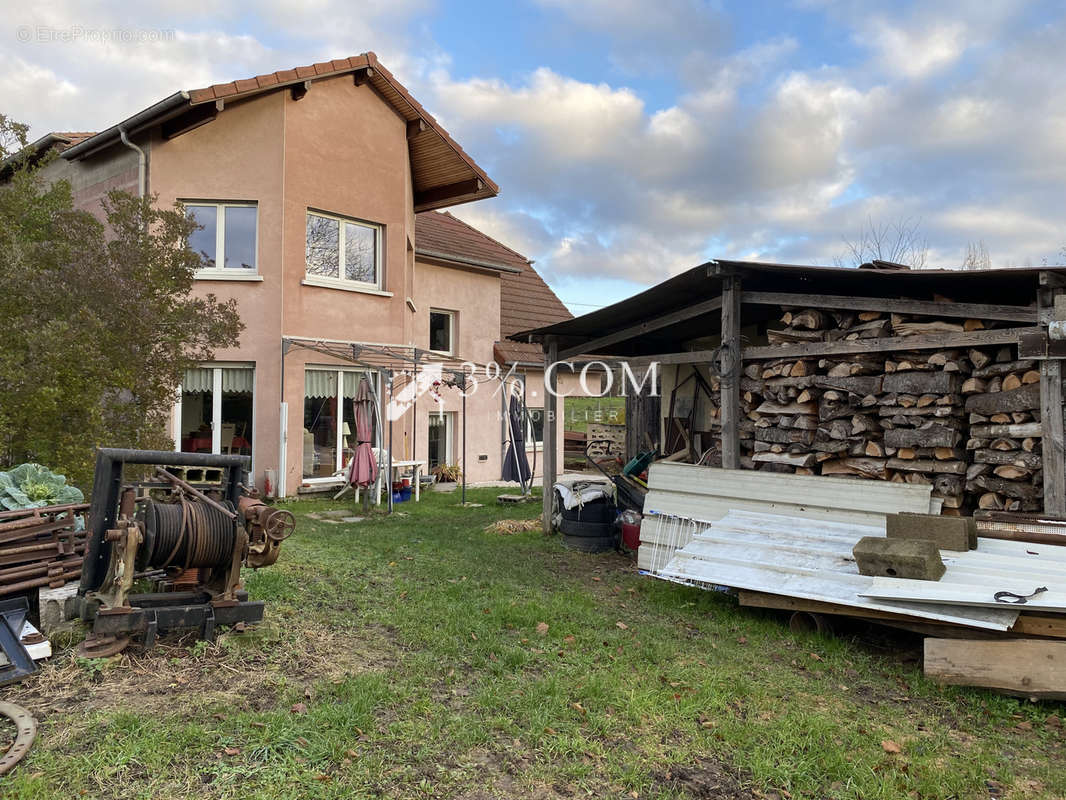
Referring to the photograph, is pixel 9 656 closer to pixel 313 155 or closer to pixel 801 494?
pixel 801 494

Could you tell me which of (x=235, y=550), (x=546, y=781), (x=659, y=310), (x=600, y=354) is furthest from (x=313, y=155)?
(x=546, y=781)

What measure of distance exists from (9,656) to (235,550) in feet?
4.40

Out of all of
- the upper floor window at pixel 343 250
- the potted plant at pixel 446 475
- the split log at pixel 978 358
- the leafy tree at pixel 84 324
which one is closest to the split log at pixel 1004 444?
the split log at pixel 978 358

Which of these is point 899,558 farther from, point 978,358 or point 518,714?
point 518,714

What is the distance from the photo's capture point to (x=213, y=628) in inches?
185

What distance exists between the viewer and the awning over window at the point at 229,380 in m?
12.4

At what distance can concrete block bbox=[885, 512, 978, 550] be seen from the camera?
5293 millimetres

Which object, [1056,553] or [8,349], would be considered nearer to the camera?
[1056,553]

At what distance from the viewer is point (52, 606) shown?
4859 mm

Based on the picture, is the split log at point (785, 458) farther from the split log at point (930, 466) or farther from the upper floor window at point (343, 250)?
the upper floor window at point (343, 250)

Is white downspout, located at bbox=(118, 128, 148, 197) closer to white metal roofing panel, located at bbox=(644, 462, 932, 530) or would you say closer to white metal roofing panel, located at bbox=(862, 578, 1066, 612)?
white metal roofing panel, located at bbox=(644, 462, 932, 530)

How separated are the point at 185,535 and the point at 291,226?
363 inches

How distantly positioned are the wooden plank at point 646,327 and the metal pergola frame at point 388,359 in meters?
3.64

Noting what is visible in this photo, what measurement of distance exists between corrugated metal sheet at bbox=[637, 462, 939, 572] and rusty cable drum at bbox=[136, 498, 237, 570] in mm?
4308
